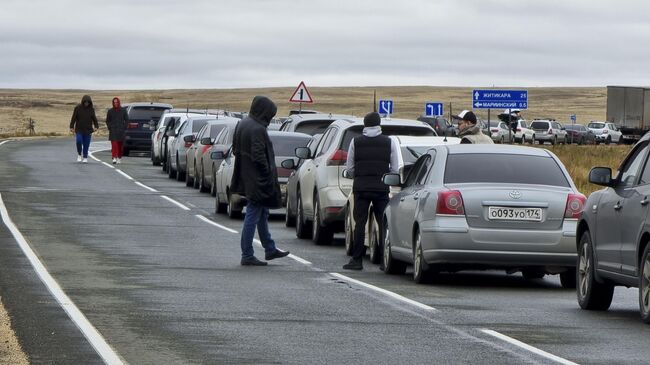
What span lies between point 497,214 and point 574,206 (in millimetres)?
797

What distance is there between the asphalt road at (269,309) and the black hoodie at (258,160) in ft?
2.65

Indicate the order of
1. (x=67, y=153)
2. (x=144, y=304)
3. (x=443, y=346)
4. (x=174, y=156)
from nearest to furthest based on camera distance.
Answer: (x=443, y=346) → (x=144, y=304) → (x=174, y=156) → (x=67, y=153)

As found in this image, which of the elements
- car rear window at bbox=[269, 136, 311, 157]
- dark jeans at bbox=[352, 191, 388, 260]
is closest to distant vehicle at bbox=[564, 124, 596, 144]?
car rear window at bbox=[269, 136, 311, 157]

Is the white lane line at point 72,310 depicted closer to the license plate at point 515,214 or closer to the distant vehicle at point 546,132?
the license plate at point 515,214

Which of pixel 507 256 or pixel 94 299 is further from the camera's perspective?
pixel 507 256

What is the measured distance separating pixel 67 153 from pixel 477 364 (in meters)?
43.5

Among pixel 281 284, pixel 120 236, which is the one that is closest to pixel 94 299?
pixel 281 284

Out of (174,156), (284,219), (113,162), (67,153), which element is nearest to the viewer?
(284,219)

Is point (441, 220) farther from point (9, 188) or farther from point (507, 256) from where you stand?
point (9, 188)

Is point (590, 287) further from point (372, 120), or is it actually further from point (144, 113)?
point (144, 113)

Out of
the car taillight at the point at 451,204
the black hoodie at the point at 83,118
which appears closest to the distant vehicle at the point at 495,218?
the car taillight at the point at 451,204

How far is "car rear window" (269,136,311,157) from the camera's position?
89.8ft

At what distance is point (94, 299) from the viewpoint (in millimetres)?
14062

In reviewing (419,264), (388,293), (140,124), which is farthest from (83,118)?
(388,293)
